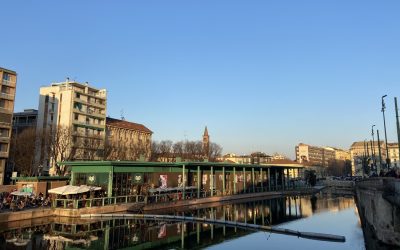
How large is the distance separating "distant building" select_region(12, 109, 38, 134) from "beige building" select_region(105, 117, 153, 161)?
19254 mm

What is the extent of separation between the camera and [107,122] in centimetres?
10656

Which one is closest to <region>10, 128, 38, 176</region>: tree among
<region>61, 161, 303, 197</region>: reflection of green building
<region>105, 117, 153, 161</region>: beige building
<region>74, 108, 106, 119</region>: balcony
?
<region>105, 117, 153, 161</region>: beige building

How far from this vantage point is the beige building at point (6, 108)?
227ft

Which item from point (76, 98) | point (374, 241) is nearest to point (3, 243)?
point (374, 241)

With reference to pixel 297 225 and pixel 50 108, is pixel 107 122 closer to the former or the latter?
pixel 50 108

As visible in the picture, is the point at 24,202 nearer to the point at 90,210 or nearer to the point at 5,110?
the point at 90,210

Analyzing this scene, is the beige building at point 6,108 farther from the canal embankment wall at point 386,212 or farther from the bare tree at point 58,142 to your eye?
the canal embankment wall at point 386,212

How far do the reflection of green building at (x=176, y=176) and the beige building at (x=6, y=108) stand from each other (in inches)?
1219

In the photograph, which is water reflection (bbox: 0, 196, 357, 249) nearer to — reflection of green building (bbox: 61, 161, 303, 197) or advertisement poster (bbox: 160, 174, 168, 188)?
reflection of green building (bbox: 61, 161, 303, 197)

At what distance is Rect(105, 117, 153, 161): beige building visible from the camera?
8588 centimetres

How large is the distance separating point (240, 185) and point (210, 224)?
36661mm

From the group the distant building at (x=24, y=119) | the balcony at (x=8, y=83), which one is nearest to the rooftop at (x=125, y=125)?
the distant building at (x=24, y=119)

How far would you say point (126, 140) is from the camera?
372 ft

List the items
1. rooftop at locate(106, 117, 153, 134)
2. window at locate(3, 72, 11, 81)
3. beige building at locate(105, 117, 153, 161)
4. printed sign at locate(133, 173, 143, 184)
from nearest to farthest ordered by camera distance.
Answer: printed sign at locate(133, 173, 143, 184), window at locate(3, 72, 11, 81), beige building at locate(105, 117, 153, 161), rooftop at locate(106, 117, 153, 134)
